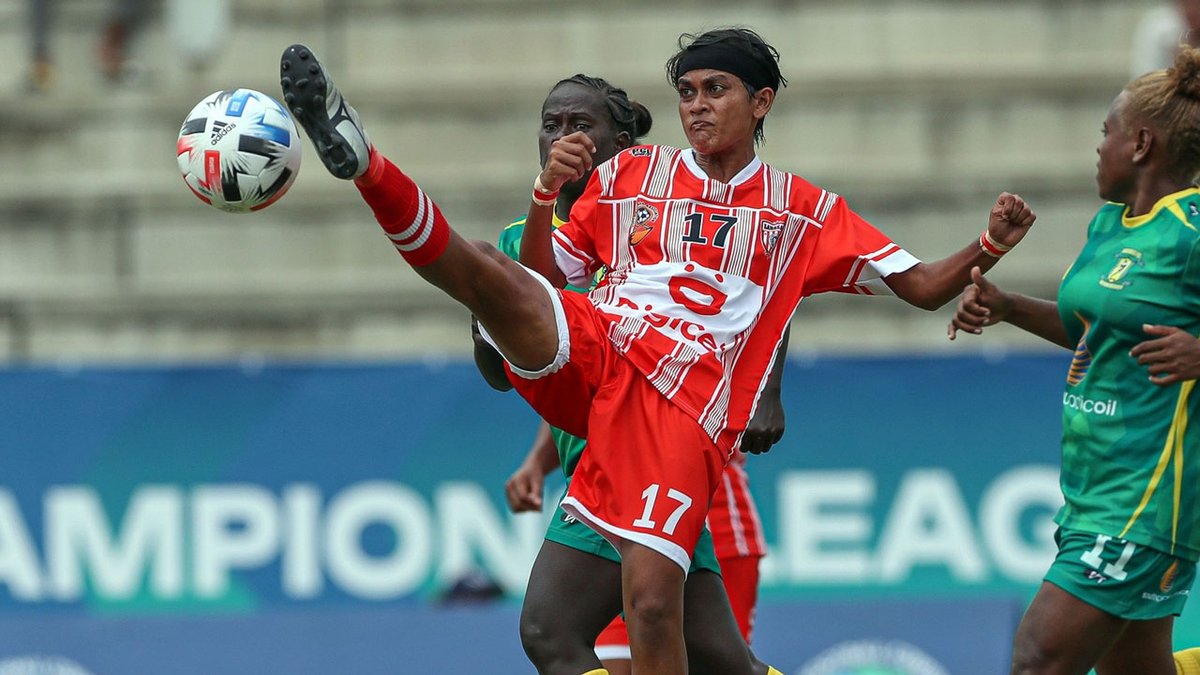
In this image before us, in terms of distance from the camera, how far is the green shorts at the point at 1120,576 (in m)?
5.27

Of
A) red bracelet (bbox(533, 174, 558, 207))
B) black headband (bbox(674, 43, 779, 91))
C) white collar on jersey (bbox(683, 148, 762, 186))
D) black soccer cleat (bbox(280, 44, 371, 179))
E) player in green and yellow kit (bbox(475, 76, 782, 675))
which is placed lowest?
player in green and yellow kit (bbox(475, 76, 782, 675))

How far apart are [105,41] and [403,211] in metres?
8.10

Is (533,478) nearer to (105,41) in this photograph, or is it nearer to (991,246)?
(991,246)

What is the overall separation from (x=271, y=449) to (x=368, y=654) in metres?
2.14

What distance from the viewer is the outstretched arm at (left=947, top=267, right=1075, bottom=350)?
5.55 metres

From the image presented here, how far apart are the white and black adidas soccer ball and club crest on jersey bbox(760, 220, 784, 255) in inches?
52.9

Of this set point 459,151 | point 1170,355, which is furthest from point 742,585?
point 459,151

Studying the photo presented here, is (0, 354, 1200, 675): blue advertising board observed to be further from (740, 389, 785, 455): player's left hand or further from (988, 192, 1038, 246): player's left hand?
(988, 192, 1038, 246): player's left hand

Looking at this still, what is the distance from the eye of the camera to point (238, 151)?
5.14 metres

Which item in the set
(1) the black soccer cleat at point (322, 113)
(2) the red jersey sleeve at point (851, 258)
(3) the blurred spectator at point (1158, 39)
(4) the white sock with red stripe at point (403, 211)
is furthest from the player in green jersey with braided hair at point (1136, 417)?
(3) the blurred spectator at point (1158, 39)

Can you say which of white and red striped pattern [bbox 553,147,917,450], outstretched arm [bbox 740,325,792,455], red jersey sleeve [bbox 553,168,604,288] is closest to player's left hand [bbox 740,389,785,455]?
outstretched arm [bbox 740,325,792,455]

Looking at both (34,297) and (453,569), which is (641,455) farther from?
(34,297)

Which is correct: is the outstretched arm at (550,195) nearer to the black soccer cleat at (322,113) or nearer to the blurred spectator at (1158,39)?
the black soccer cleat at (322,113)

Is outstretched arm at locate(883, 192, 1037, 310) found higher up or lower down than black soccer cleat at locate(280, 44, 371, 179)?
lower down
